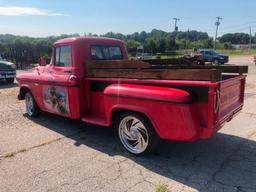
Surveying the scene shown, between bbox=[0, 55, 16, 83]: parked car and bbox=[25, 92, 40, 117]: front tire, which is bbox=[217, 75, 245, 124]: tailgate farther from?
bbox=[0, 55, 16, 83]: parked car

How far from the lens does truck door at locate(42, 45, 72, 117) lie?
5316 millimetres

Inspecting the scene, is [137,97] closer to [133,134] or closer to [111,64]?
[133,134]

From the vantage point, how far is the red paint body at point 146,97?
141 inches

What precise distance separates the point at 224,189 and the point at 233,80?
1.77 metres

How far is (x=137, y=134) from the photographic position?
14.4 ft

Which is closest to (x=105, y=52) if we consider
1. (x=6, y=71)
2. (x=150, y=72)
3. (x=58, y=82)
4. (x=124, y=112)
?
(x=58, y=82)

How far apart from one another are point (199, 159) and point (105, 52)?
2924 mm

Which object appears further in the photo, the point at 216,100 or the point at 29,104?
the point at 29,104

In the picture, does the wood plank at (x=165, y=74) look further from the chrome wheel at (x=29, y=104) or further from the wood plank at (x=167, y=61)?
the chrome wheel at (x=29, y=104)

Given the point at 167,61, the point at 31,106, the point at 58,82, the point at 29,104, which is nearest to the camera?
the point at 58,82

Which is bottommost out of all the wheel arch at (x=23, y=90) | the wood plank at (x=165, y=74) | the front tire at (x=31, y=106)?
the front tire at (x=31, y=106)

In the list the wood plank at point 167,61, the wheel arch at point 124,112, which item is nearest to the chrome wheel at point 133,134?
the wheel arch at point 124,112

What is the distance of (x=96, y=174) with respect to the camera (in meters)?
3.84

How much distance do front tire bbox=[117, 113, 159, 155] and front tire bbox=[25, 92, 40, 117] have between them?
2993mm
